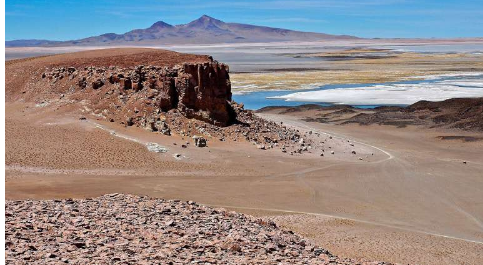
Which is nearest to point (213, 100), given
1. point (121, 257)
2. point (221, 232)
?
point (221, 232)

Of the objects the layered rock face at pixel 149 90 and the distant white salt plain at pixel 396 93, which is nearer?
the layered rock face at pixel 149 90

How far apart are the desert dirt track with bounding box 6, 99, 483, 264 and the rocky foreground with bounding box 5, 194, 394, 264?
3069mm

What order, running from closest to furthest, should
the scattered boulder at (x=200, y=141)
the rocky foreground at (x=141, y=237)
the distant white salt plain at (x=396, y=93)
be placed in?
the rocky foreground at (x=141, y=237)
the scattered boulder at (x=200, y=141)
the distant white salt plain at (x=396, y=93)

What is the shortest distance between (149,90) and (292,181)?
892 cm

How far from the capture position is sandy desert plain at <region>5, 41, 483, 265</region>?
617 inches

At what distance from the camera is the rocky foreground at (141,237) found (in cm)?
901

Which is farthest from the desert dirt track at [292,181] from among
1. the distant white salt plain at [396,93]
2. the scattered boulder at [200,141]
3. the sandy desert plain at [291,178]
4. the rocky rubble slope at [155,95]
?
the distant white salt plain at [396,93]

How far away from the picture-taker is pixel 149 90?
90.5 feet

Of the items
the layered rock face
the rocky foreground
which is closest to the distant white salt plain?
the layered rock face

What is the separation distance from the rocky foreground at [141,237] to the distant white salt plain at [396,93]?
41123 mm

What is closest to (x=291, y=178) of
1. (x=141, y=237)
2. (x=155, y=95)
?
(x=155, y=95)

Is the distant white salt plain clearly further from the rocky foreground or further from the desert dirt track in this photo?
the rocky foreground

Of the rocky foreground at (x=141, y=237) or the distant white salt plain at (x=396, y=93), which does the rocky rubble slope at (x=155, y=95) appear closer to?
the rocky foreground at (x=141, y=237)

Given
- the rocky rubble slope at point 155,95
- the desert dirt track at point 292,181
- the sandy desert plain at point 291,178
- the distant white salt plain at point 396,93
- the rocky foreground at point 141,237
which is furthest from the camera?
the distant white salt plain at point 396,93
